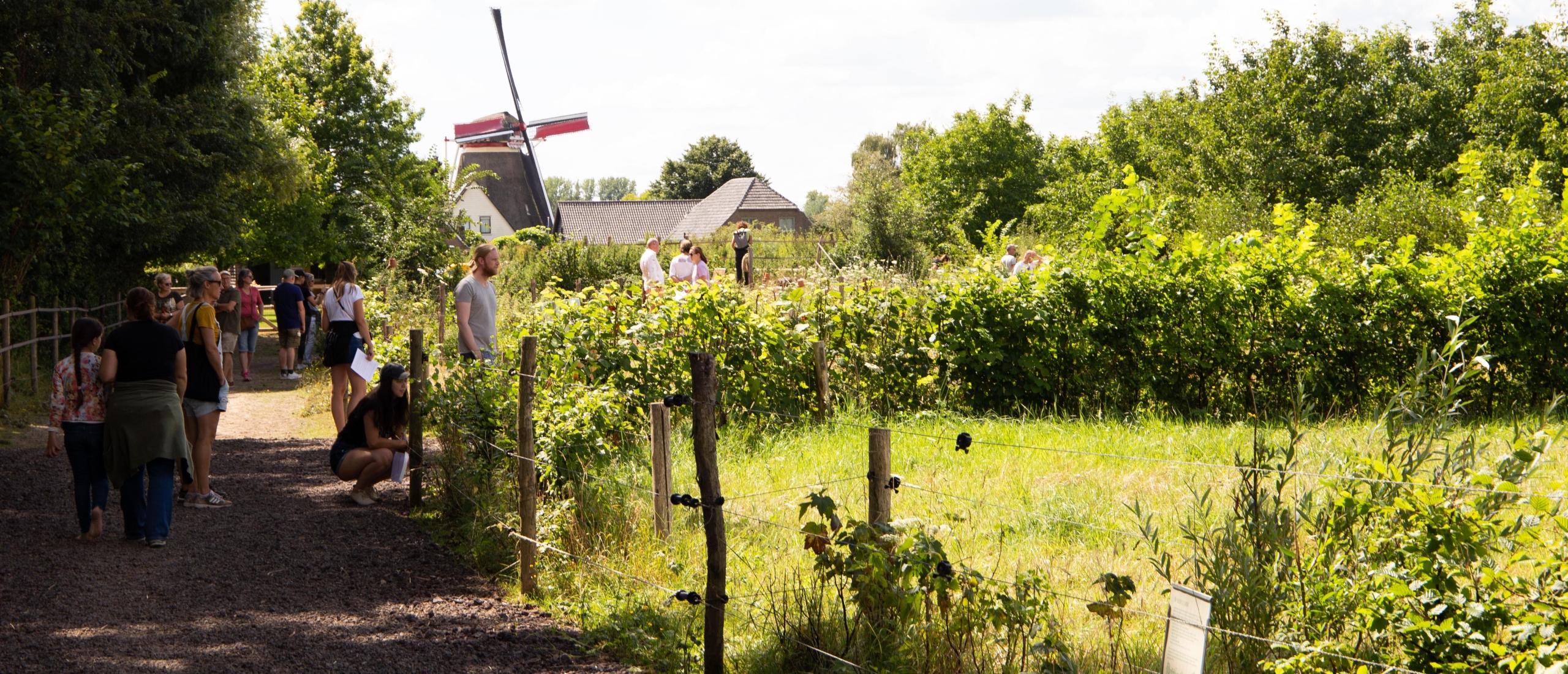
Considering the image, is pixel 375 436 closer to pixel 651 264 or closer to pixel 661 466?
pixel 661 466

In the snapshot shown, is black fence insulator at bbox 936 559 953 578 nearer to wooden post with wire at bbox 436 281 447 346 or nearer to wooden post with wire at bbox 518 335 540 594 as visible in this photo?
wooden post with wire at bbox 518 335 540 594

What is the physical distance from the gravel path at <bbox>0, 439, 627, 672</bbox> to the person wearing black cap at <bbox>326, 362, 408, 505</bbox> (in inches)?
9.9

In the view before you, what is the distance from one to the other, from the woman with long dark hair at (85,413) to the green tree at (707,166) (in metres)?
77.9

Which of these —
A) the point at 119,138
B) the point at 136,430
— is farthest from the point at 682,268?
the point at 136,430

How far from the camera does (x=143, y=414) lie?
6730 millimetres

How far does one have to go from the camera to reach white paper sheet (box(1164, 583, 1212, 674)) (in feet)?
10.5

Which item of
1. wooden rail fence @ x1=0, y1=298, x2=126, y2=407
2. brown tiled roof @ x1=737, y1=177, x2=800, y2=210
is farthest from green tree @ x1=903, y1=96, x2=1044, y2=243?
wooden rail fence @ x1=0, y1=298, x2=126, y2=407

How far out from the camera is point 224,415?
1320 cm

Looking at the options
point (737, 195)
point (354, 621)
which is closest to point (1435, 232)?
point (354, 621)

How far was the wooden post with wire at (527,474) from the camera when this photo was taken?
19.6 ft

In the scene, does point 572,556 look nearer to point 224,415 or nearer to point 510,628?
point 510,628

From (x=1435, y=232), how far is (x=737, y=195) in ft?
182

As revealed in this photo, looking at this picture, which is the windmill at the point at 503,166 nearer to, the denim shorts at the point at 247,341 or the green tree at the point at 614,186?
the denim shorts at the point at 247,341

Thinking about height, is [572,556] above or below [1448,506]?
below
